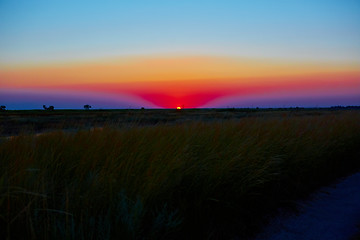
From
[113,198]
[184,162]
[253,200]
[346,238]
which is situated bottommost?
[346,238]

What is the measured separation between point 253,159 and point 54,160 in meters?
2.67

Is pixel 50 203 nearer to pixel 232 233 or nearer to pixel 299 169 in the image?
pixel 232 233

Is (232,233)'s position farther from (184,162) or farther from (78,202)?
(78,202)

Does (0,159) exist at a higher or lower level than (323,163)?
higher

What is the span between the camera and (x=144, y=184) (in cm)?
303

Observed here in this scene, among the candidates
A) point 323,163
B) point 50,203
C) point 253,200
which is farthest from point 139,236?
point 323,163

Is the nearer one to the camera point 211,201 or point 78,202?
point 78,202

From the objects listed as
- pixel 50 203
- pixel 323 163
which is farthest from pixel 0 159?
pixel 323 163

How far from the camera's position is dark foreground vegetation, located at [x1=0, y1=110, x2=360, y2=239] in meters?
2.38

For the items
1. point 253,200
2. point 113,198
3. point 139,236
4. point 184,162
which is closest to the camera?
point 139,236

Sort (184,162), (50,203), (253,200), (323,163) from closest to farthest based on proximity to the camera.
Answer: (50,203) < (184,162) < (253,200) < (323,163)

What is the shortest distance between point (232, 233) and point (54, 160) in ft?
7.24

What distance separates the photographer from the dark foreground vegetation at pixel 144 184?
238 centimetres

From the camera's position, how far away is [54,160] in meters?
3.61
